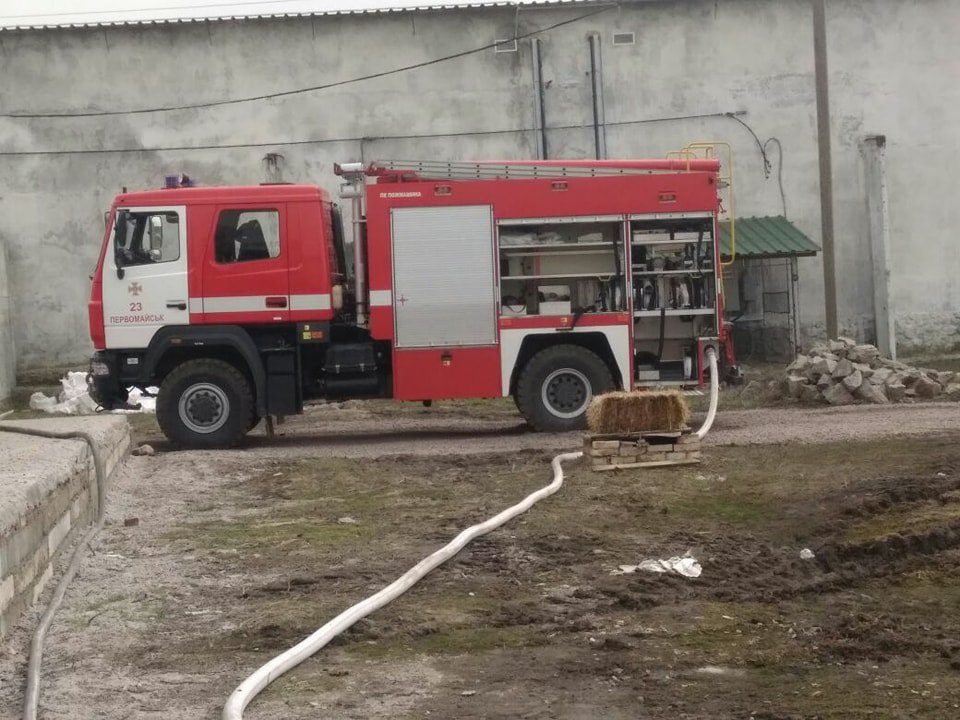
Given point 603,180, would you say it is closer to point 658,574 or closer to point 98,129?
point 658,574

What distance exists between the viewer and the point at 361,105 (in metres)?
23.0

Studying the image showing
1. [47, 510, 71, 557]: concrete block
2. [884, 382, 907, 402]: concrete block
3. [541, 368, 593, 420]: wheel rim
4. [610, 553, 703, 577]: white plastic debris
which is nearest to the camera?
[610, 553, 703, 577]: white plastic debris

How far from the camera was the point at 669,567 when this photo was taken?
278 inches

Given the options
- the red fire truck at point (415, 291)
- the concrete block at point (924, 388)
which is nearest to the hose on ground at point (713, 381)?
the red fire truck at point (415, 291)

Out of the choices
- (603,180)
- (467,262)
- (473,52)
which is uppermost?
(473,52)

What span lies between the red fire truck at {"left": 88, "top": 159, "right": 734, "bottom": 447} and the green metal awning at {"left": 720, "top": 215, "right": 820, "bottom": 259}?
7.31 metres

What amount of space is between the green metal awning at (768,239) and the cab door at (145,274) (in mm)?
10395

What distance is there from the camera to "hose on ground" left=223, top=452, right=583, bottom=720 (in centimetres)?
485

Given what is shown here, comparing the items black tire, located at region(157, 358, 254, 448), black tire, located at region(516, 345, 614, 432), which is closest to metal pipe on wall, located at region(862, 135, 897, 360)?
black tire, located at region(516, 345, 614, 432)

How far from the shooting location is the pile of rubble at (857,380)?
53.7 feet

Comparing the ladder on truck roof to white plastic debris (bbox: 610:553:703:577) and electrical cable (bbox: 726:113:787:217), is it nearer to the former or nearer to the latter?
white plastic debris (bbox: 610:553:703:577)

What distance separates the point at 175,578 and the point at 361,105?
16761 mm

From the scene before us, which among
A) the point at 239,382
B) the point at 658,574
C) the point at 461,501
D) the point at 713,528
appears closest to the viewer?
the point at 658,574

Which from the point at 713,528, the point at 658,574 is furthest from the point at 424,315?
the point at 658,574
